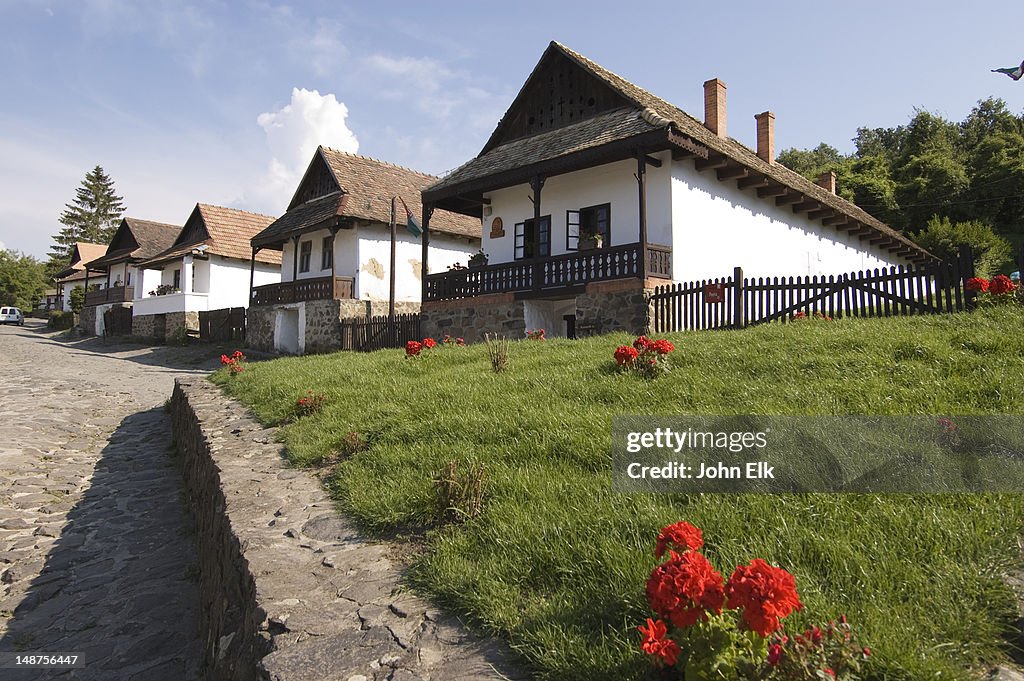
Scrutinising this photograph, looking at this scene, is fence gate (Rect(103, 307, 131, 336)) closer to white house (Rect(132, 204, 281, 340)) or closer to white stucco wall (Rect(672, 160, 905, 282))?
white house (Rect(132, 204, 281, 340))

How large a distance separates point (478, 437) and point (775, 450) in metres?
2.29

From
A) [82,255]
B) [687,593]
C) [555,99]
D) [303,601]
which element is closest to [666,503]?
[687,593]

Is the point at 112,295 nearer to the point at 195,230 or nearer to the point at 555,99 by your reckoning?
the point at 195,230

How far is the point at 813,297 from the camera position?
9.85 m

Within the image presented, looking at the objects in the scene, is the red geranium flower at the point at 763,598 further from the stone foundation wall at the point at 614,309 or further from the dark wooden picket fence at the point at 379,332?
the dark wooden picket fence at the point at 379,332

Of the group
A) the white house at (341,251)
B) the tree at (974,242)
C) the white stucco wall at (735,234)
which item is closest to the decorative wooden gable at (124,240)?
the white house at (341,251)

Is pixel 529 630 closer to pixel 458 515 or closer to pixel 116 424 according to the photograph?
pixel 458 515

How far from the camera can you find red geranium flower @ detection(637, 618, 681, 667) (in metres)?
2.21

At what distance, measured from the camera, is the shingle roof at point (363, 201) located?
22.4m

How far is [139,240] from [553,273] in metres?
31.4

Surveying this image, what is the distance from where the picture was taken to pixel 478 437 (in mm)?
5281

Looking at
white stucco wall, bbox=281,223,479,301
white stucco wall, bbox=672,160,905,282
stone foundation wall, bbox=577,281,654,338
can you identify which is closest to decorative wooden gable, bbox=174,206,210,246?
white stucco wall, bbox=281,223,479,301

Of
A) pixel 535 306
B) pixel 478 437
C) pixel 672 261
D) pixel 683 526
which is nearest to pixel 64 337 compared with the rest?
pixel 535 306

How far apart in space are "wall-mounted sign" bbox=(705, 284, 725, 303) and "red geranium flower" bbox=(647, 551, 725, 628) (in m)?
9.03
